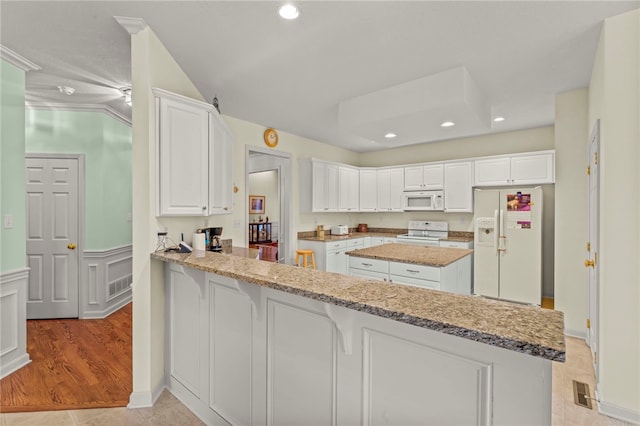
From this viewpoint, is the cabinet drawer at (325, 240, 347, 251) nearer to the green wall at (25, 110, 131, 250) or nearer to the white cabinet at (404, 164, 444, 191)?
the white cabinet at (404, 164, 444, 191)

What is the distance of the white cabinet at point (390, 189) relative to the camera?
18.5 ft

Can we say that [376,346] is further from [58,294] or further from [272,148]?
[58,294]

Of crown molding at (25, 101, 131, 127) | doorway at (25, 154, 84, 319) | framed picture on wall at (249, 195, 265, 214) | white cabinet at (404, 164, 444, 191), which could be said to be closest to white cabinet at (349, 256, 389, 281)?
white cabinet at (404, 164, 444, 191)

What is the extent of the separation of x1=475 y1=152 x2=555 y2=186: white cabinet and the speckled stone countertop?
4.09 meters

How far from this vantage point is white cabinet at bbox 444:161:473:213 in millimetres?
4879

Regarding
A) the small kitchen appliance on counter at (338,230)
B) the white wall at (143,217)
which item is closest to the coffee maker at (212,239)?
the white wall at (143,217)

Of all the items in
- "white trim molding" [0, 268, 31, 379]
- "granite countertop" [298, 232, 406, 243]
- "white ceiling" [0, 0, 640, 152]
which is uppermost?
"white ceiling" [0, 0, 640, 152]

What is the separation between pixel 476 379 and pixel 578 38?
8.73 feet

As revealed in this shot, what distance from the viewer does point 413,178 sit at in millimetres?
5477

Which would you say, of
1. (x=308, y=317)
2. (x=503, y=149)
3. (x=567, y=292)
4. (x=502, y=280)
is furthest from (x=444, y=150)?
(x=308, y=317)

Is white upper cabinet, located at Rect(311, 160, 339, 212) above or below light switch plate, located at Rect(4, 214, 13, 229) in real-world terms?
above

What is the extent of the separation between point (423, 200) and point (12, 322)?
17.8 feet

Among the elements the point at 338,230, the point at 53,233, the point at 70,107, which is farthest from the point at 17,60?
the point at 338,230

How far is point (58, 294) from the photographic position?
3760 mm
